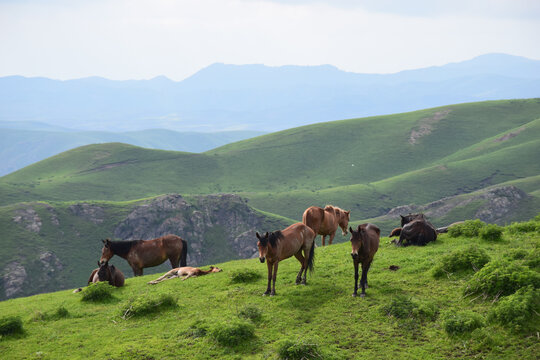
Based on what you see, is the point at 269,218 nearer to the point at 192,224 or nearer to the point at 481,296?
the point at 192,224

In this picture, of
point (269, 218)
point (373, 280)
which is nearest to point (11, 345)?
point (373, 280)

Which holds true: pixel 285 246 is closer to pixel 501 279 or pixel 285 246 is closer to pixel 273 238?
pixel 273 238

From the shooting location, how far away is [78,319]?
18.0m

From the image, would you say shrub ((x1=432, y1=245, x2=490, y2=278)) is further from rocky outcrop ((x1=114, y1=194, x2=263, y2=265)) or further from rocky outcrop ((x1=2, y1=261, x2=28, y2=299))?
rocky outcrop ((x1=114, y1=194, x2=263, y2=265))

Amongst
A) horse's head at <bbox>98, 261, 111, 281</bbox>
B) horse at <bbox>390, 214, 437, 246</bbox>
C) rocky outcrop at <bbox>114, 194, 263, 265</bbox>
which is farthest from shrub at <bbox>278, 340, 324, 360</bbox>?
rocky outcrop at <bbox>114, 194, 263, 265</bbox>

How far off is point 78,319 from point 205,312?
5475mm

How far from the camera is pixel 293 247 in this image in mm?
18078

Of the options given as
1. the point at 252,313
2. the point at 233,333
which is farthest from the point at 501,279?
the point at 233,333

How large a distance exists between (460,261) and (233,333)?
9.76 metres

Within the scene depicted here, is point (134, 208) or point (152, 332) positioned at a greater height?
point (152, 332)

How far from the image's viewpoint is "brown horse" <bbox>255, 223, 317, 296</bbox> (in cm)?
1706

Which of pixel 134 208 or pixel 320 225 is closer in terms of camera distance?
pixel 320 225

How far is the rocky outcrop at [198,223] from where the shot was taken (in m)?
134

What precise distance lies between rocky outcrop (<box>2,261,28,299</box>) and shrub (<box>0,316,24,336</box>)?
96348mm
